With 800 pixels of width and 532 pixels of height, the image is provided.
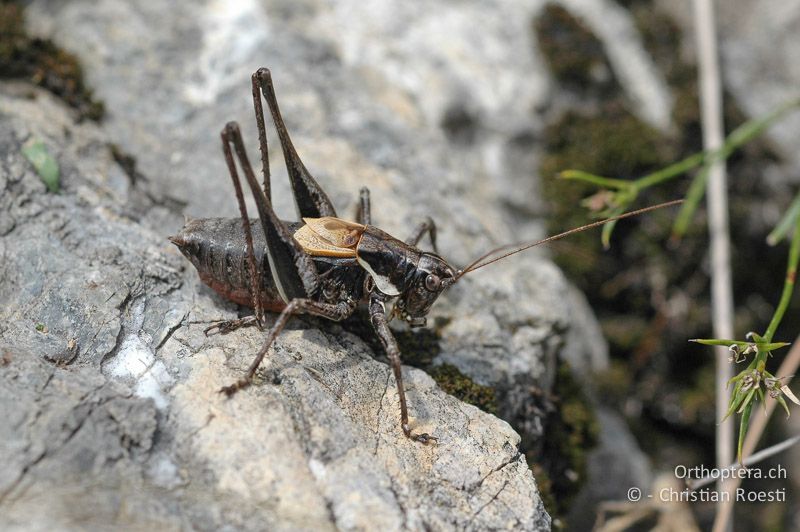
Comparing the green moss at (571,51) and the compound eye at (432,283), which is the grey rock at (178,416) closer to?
the compound eye at (432,283)

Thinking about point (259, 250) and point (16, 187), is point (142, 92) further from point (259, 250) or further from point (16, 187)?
point (259, 250)

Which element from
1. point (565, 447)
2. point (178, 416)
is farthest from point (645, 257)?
point (178, 416)

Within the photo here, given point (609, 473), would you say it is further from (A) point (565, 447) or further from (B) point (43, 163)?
(B) point (43, 163)

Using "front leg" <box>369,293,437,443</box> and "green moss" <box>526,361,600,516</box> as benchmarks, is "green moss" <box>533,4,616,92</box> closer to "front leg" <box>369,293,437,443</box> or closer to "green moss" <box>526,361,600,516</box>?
"green moss" <box>526,361,600,516</box>

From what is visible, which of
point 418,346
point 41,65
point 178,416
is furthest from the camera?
point 41,65

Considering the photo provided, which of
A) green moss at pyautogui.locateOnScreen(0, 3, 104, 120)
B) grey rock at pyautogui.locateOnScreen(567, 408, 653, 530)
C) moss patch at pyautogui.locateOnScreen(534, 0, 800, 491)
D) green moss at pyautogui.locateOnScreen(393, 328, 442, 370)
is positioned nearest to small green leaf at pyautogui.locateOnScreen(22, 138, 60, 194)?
green moss at pyautogui.locateOnScreen(0, 3, 104, 120)

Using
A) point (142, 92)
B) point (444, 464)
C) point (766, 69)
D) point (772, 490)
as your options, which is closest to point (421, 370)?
point (444, 464)
